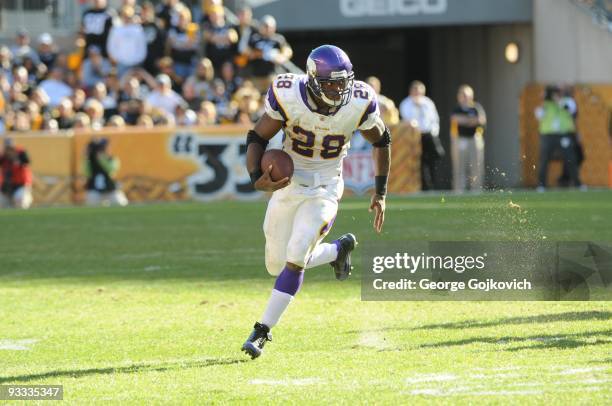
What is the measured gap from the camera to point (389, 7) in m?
22.8

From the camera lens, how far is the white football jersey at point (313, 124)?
6.87m

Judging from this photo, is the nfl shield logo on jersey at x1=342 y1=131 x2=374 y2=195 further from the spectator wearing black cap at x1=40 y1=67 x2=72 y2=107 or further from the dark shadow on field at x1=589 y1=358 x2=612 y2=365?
the dark shadow on field at x1=589 y1=358 x2=612 y2=365

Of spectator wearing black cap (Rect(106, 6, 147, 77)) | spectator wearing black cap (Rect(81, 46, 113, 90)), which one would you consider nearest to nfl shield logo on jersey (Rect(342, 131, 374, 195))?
spectator wearing black cap (Rect(106, 6, 147, 77))

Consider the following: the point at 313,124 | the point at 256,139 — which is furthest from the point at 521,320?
the point at 256,139

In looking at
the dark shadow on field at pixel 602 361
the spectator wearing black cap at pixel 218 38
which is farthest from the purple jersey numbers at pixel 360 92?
the spectator wearing black cap at pixel 218 38

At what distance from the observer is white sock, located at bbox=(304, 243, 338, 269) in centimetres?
740

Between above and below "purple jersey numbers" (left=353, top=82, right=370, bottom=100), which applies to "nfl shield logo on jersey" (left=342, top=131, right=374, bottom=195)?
below

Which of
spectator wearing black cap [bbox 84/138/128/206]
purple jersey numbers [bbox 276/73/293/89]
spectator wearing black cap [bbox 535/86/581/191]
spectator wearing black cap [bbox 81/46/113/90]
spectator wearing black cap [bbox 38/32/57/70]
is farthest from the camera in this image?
spectator wearing black cap [bbox 535/86/581/191]

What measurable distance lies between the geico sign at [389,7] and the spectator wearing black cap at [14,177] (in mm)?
7496

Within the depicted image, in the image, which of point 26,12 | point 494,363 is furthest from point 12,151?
point 494,363

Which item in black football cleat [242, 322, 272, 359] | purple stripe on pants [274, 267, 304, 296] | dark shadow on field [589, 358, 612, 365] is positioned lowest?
dark shadow on field [589, 358, 612, 365]

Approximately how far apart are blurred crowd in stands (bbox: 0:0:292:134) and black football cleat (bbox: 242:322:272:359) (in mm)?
12286

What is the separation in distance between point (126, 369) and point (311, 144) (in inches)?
64.3

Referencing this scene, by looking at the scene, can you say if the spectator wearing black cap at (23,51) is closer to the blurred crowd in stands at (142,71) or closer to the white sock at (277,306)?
the blurred crowd in stands at (142,71)
